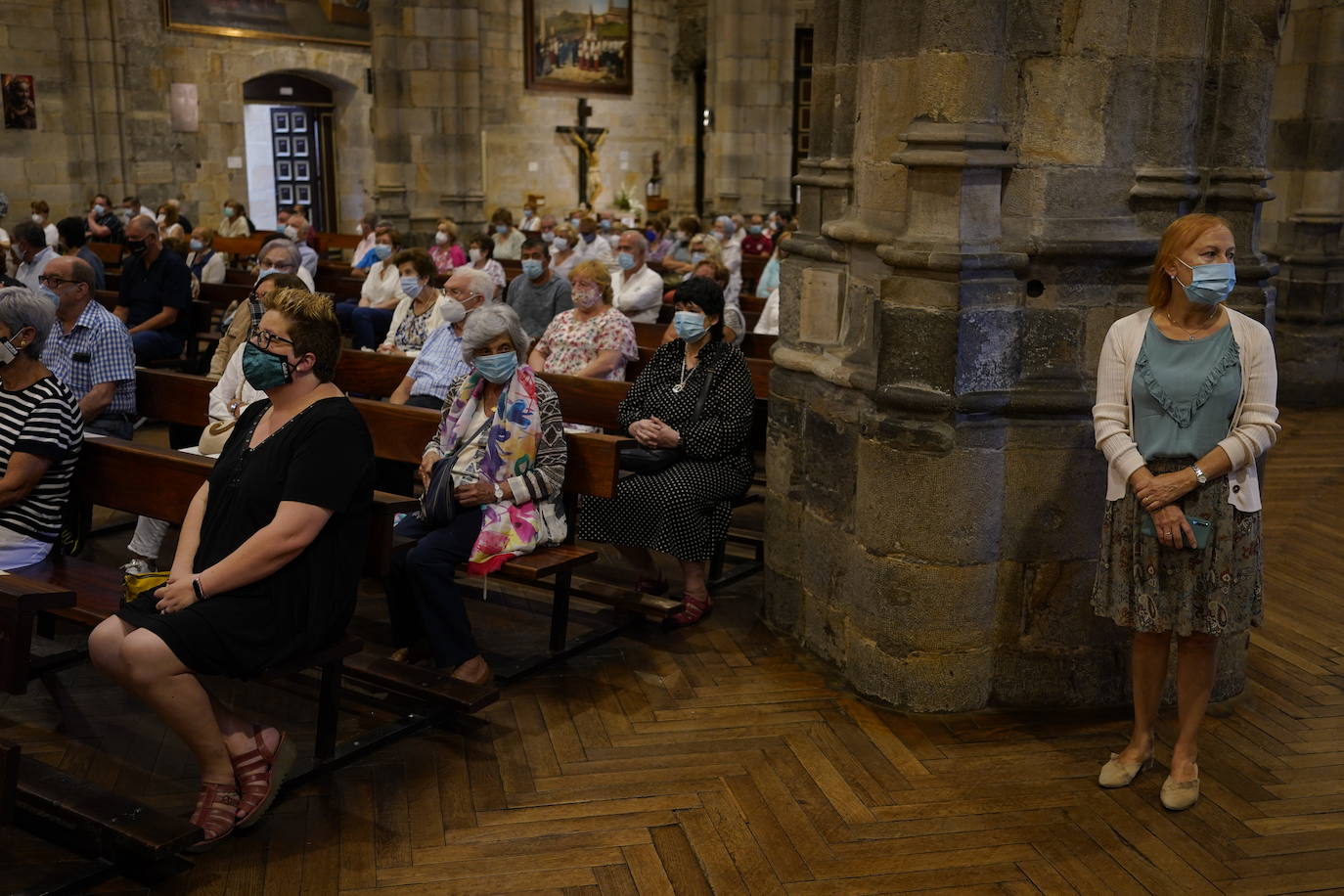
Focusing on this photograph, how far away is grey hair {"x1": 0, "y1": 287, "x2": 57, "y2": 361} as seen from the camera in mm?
4262

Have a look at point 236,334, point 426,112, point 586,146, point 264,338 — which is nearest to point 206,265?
point 426,112

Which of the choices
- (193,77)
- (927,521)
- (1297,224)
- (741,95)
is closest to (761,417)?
(927,521)

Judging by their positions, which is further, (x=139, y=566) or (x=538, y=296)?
(x=538, y=296)

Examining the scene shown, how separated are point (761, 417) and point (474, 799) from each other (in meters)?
3.00

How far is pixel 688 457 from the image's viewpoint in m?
5.45

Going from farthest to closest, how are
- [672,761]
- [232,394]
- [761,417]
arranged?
[761,417], [232,394], [672,761]

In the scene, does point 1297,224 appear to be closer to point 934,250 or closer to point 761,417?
point 761,417

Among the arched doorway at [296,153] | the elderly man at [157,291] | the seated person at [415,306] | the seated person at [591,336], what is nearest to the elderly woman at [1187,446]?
the seated person at [591,336]

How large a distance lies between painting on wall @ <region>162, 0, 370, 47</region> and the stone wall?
17.3 m

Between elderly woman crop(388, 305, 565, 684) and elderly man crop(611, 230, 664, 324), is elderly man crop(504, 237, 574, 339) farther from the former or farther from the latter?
elderly woman crop(388, 305, 565, 684)

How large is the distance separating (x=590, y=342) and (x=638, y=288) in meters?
2.47

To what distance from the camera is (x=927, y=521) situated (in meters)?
4.42

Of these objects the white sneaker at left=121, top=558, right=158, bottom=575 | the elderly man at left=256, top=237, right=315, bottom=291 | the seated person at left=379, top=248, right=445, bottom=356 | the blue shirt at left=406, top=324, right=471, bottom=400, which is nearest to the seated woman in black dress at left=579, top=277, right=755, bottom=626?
the blue shirt at left=406, top=324, right=471, bottom=400

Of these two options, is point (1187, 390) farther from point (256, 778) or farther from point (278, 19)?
point (278, 19)
